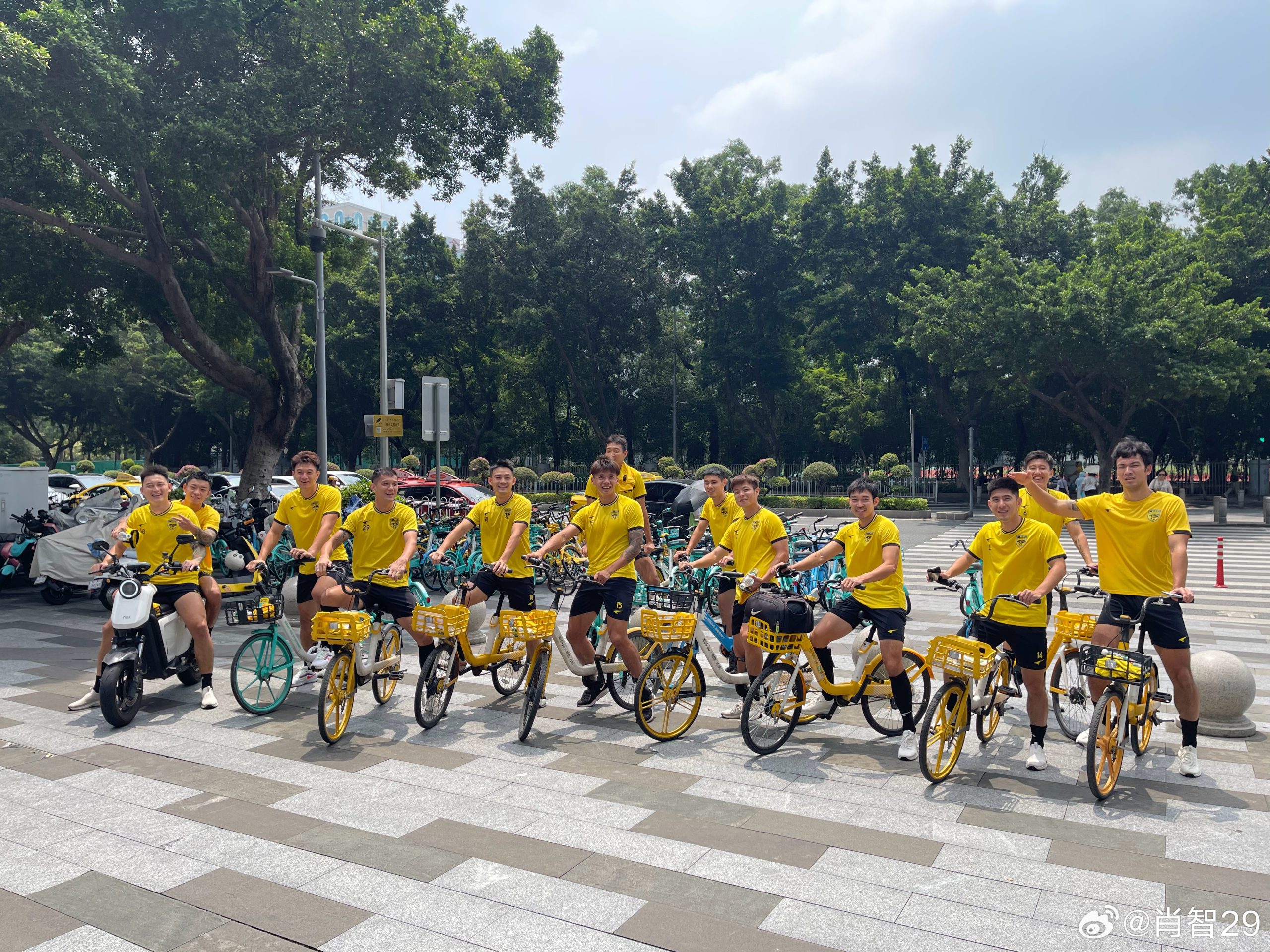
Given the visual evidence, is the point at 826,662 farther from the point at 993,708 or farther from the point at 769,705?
the point at 993,708

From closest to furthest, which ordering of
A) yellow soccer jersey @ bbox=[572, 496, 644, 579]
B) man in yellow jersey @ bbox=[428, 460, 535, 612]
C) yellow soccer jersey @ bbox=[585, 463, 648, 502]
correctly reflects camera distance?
yellow soccer jersey @ bbox=[572, 496, 644, 579]
man in yellow jersey @ bbox=[428, 460, 535, 612]
yellow soccer jersey @ bbox=[585, 463, 648, 502]

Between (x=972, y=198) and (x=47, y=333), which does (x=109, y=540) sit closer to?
(x=47, y=333)

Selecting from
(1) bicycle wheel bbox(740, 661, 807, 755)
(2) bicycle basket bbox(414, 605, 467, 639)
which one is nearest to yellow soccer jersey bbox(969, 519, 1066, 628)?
(1) bicycle wheel bbox(740, 661, 807, 755)

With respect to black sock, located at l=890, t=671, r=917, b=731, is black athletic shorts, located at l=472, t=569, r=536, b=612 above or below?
above

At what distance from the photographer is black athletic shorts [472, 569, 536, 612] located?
22.0 feet

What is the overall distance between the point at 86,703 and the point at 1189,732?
7.53 metres

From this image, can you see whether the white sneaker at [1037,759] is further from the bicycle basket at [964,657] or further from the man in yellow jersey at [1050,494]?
the man in yellow jersey at [1050,494]

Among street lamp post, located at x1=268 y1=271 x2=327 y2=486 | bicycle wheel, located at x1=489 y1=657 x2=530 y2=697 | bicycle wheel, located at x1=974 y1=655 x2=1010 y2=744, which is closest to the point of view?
bicycle wheel, located at x1=974 y1=655 x2=1010 y2=744

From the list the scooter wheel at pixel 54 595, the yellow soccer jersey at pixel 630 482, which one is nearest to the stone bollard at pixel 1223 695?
the yellow soccer jersey at pixel 630 482

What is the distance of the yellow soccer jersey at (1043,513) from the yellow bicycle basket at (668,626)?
2.17m

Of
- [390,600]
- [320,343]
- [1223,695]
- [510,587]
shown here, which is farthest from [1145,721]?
[320,343]

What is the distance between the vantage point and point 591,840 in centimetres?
454

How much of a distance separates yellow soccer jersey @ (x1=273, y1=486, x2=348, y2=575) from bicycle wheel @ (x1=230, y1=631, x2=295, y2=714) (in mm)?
624

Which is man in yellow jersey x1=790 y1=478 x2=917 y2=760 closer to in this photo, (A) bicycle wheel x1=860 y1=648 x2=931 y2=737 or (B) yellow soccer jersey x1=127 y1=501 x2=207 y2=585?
(A) bicycle wheel x1=860 y1=648 x2=931 y2=737
